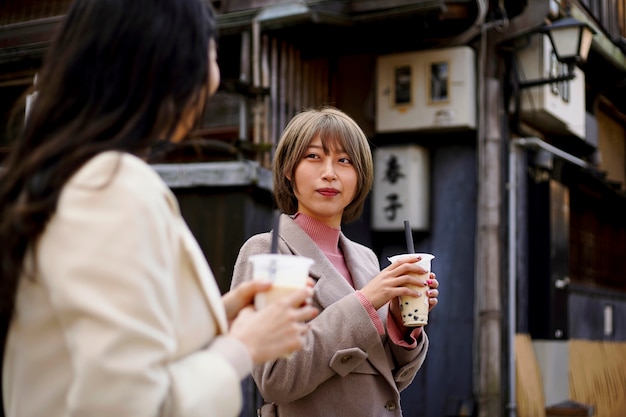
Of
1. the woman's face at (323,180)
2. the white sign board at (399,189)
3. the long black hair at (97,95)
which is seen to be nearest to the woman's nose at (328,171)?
the woman's face at (323,180)

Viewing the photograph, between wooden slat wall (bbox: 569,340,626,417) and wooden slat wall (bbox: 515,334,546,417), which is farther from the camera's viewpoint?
wooden slat wall (bbox: 569,340,626,417)

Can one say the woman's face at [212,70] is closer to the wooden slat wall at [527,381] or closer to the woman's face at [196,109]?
the woman's face at [196,109]

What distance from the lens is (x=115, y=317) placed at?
1.57 m

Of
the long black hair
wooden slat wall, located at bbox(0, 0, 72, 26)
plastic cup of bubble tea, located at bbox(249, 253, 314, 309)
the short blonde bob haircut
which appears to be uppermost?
wooden slat wall, located at bbox(0, 0, 72, 26)

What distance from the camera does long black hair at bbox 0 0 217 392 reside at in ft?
5.62

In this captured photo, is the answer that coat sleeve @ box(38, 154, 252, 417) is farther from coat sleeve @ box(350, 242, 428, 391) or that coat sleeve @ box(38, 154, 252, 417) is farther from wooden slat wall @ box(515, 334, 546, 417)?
wooden slat wall @ box(515, 334, 546, 417)

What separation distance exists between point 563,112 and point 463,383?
3.81m

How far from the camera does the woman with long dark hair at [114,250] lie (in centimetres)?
159

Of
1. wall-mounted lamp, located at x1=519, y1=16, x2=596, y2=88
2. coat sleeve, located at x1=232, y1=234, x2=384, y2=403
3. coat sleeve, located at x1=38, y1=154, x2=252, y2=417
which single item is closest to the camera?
coat sleeve, located at x1=38, y1=154, x2=252, y2=417

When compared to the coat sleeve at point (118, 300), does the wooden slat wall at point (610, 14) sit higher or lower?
higher

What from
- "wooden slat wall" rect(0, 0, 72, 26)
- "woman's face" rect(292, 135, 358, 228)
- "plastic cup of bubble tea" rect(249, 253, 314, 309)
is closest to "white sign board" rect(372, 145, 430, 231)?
"wooden slat wall" rect(0, 0, 72, 26)

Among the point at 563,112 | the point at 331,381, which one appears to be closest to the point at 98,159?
the point at 331,381

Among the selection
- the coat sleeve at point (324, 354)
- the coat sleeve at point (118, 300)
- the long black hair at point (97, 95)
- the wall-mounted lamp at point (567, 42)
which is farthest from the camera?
the wall-mounted lamp at point (567, 42)

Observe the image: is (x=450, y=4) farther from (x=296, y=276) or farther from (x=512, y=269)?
(x=296, y=276)
